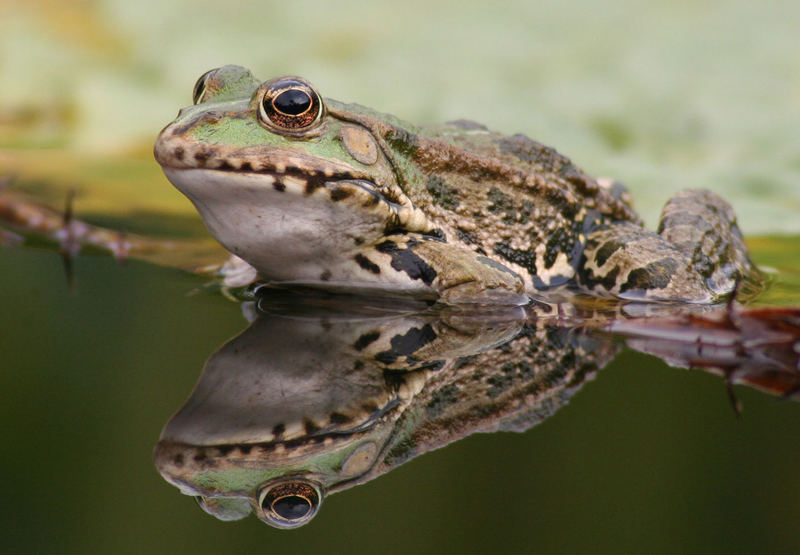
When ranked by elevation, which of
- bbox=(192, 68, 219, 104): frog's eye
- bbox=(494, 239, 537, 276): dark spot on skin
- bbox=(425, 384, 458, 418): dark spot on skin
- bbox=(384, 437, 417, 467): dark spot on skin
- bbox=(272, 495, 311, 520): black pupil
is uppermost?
bbox=(192, 68, 219, 104): frog's eye

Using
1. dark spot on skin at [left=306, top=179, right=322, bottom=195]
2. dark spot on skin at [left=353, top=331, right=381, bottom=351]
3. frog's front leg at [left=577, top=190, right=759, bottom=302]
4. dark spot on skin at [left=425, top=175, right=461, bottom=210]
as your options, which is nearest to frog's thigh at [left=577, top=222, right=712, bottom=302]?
frog's front leg at [left=577, top=190, right=759, bottom=302]

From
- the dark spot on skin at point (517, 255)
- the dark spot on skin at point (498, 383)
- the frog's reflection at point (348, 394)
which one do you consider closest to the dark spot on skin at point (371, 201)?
the frog's reflection at point (348, 394)

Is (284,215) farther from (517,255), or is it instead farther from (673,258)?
(673,258)

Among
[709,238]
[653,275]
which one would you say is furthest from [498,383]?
[709,238]

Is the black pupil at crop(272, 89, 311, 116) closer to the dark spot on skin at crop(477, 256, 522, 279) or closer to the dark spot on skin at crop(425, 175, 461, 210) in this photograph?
the dark spot on skin at crop(425, 175, 461, 210)

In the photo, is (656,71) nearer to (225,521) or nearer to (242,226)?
(242,226)

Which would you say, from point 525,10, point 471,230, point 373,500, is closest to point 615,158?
point 525,10

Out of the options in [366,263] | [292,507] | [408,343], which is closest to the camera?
[292,507]
